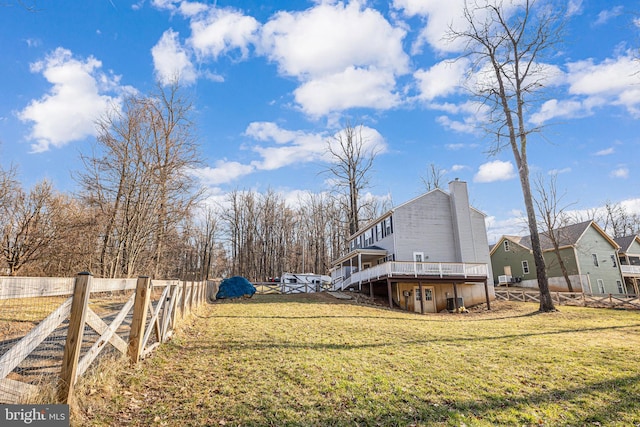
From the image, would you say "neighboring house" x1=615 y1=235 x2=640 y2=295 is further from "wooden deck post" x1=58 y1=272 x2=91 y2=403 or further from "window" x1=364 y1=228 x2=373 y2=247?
"wooden deck post" x1=58 y1=272 x2=91 y2=403

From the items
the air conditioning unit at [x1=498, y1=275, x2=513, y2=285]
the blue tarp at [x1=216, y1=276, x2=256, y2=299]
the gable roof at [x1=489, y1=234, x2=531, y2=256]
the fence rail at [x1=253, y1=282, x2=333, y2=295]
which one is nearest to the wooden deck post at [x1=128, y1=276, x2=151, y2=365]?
the blue tarp at [x1=216, y1=276, x2=256, y2=299]

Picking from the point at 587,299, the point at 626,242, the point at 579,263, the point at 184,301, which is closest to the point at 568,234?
the point at 579,263

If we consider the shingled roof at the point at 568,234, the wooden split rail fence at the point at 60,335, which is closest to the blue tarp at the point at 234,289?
the wooden split rail fence at the point at 60,335

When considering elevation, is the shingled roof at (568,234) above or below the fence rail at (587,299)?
above

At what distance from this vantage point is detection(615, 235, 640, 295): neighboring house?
108ft

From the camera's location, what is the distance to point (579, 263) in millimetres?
30812

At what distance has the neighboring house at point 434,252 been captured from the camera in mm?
20719

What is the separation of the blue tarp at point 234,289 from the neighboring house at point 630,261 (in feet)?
119

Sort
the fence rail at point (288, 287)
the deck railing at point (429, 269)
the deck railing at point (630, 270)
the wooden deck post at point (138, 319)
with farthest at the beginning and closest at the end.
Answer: the deck railing at point (630, 270), the fence rail at point (288, 287), the deck railing at point (429, 269), the wooden deck post at point (138, 319)

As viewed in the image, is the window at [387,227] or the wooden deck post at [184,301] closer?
the wooden deck post at [184,301]

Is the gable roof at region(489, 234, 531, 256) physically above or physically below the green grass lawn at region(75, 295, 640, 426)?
above

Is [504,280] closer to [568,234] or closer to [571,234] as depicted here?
[568,234]

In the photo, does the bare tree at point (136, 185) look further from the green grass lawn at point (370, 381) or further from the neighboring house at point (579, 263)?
the neighboring house at point (579, 263)

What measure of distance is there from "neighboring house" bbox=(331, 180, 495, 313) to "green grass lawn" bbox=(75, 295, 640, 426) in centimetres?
1109
